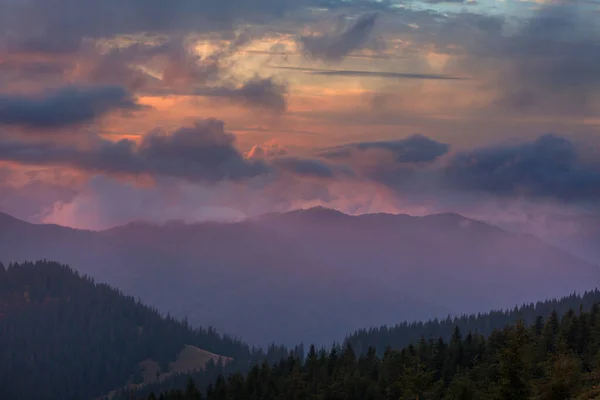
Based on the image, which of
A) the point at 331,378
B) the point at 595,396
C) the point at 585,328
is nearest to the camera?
the point at 595,396

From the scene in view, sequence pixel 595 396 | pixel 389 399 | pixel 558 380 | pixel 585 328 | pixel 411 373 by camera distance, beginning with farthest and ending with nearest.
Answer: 1. pixel 585 328
2. pixel 389 399
3. pixel 411 373
4. pixel 558 380
5. pixel 595 396

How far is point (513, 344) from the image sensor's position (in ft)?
232

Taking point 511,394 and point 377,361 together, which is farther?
point 377,361

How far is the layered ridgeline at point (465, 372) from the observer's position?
68.8 metres

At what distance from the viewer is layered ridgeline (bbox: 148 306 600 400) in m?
68.8

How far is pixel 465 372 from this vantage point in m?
126

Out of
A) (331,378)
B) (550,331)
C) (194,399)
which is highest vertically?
(550,331)

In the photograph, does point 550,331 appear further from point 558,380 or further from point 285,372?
point 558,380

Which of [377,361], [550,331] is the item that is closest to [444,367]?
[550,331]

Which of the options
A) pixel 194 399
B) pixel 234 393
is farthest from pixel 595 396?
pixel 194 399

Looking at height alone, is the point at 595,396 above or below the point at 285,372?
above

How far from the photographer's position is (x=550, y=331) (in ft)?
474

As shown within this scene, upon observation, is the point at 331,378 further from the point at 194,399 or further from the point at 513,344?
the point at 513,344

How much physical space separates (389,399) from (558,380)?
217 feet
